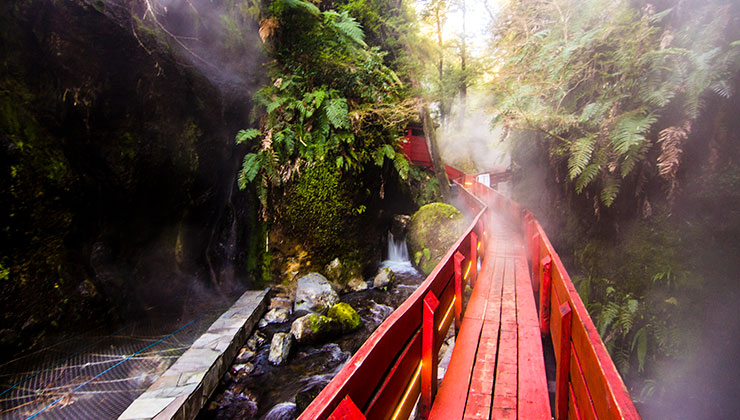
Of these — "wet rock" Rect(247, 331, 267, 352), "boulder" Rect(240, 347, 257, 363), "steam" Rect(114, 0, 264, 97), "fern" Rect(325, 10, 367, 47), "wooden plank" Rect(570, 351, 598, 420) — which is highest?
"fern" Rect(325, 10, 367, 47)

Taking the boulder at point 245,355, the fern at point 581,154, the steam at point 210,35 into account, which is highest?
the steam at point 210,35

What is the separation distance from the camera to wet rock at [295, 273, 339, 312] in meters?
6.86

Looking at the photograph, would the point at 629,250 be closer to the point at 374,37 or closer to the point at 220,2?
the point at 220,2

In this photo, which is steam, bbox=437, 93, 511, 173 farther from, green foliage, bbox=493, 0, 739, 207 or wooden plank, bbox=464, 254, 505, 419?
wooden plank, bbox=464, 254, 505, 419

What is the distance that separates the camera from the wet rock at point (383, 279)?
837cm

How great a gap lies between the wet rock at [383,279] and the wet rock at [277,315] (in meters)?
2.60

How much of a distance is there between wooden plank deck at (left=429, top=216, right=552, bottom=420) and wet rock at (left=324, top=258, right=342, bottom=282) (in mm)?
3692

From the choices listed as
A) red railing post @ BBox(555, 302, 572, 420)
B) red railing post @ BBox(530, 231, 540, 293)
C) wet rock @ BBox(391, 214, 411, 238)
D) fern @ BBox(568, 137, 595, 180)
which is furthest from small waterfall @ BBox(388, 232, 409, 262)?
red railing post @ BBox(555, 302, 572, 420)

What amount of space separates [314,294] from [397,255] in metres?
4.49

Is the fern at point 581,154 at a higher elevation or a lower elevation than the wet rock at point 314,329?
higher

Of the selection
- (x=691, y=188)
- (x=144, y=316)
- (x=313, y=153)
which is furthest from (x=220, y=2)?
(x=691, y=188)

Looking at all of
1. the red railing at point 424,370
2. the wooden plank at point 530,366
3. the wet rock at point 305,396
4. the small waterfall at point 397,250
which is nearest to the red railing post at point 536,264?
the wooden plank at point 530,366

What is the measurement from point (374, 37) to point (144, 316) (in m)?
11.7

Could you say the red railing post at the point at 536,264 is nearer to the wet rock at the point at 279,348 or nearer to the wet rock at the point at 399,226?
the wet rock at the point at 279,348
